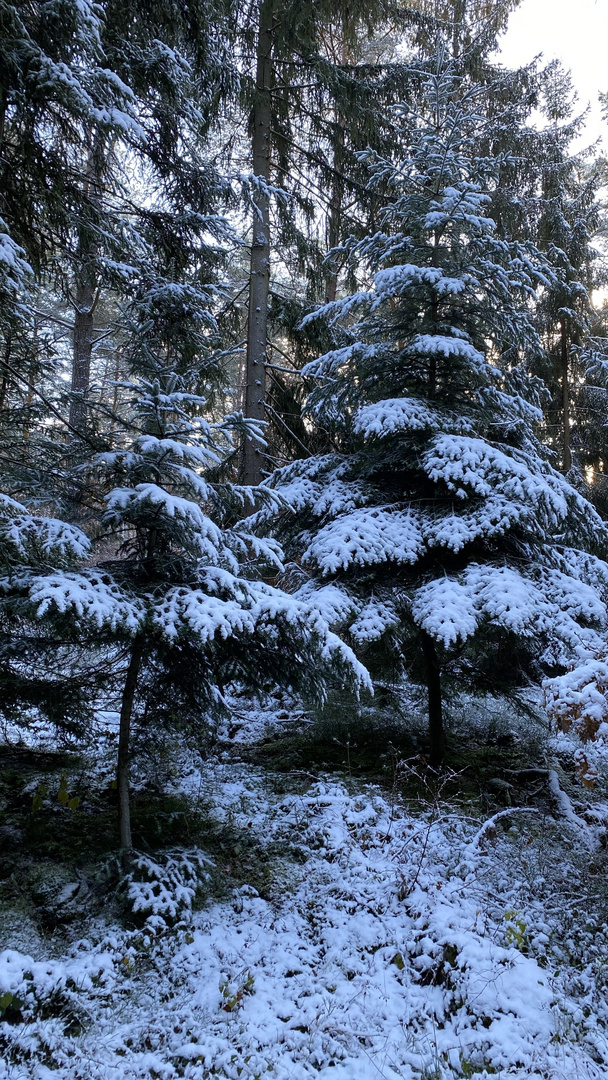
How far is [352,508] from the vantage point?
5785mm

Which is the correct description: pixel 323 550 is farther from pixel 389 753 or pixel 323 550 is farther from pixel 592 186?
pixel 592 186

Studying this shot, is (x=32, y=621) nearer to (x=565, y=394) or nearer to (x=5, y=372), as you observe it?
(x=5, y=372)

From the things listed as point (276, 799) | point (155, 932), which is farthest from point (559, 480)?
point (155, 932)

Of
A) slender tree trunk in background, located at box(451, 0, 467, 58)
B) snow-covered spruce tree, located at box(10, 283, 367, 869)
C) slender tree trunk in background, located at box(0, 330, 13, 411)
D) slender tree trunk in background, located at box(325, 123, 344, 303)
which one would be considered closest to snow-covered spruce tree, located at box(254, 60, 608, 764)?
snow-covered spruce tree, located at box(10, 283, 367, 869)

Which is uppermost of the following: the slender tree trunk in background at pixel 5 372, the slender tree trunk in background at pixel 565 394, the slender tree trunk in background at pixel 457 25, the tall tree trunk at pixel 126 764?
the slender tree trunk in background at pixel 457 25

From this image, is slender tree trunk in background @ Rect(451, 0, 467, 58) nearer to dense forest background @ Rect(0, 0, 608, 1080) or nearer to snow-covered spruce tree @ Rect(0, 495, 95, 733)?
dense forest background @ Rect(0, 0, 608, 1080)

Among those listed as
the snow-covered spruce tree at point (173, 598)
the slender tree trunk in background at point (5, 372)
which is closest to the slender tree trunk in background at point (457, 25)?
the snow-covered spruce tree at point (173, 598)

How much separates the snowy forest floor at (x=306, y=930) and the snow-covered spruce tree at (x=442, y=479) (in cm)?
153

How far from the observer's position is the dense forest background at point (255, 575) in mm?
3492

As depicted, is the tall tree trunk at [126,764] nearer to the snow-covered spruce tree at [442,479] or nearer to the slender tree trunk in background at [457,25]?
the snow-covered spruce tree at [442,479]

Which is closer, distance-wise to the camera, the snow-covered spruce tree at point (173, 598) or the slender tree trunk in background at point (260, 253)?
the snow-covered spruce tree at point (173, 598)

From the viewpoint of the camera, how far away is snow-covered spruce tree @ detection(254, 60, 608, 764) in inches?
192

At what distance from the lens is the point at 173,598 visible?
3.66m

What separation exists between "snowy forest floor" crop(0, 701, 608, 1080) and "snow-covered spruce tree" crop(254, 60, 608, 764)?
1534mm
